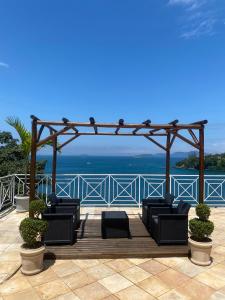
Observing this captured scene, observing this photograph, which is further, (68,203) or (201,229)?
(68,203)

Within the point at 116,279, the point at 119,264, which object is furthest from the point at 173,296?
the point at 119,264

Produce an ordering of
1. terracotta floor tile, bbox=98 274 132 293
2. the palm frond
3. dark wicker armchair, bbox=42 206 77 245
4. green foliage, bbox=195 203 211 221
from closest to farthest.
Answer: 1. terracotta floor tile, bbox=98 274 132 293
2. green foliage, bbox=195 203 211 221
3. dark wicker armchair, bbox=42 206 77 245
4. the palm frond

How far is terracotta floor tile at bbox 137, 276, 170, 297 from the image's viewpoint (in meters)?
3.01

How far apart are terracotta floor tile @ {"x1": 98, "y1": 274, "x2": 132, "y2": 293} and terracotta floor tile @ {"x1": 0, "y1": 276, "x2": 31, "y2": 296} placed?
97 centimetres

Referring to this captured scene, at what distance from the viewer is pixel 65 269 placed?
3.62m

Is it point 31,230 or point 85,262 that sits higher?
point 31,230

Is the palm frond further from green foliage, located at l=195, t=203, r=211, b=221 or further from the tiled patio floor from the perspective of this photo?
green foliage, located at l=195, t=203, r=211, b=221

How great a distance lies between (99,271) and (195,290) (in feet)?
4.38

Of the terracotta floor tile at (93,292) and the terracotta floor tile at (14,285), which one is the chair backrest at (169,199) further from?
the terracotta floor tile at (14,285)

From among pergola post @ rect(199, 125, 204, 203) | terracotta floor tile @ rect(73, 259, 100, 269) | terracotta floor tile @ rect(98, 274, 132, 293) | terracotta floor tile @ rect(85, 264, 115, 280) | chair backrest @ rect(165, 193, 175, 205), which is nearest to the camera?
terracotta floor tile @ rect(98, 274, 132, 293)

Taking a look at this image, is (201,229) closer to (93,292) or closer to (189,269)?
(189,269)

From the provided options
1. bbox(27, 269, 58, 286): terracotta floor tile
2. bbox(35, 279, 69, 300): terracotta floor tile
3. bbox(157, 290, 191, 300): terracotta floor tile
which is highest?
bbox(157, 290, 191, 300): terracotta floor tile

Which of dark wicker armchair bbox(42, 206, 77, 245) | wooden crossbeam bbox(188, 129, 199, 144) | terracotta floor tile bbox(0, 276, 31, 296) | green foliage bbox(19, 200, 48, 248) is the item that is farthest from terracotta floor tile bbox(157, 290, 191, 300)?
wooden crossbeam bbox(188, 129, 199, 144)

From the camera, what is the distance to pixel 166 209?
555 cm
